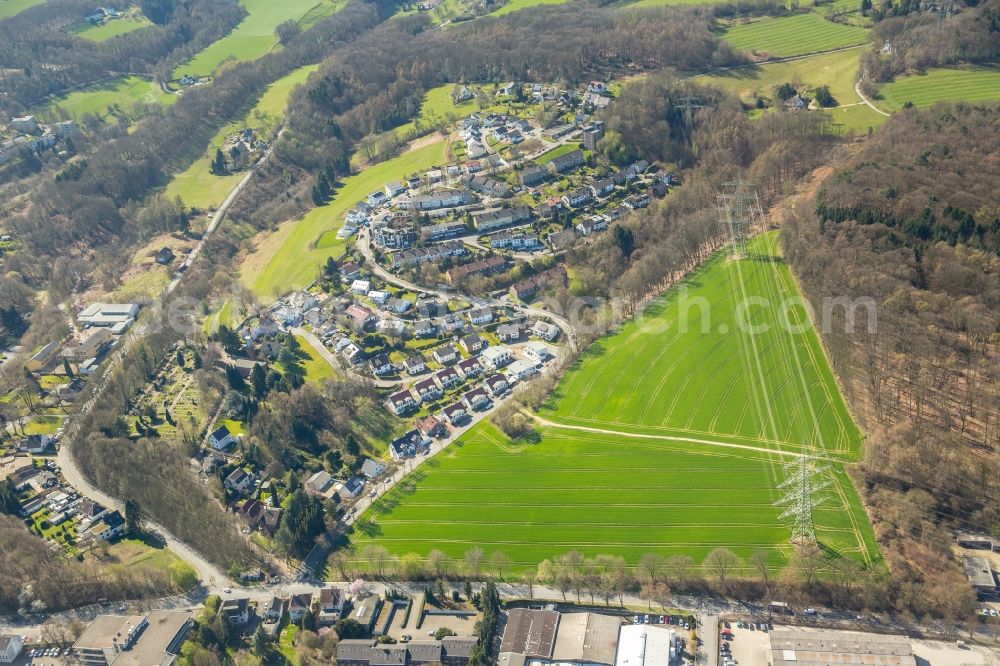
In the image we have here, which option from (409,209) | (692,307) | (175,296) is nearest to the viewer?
(692,307)

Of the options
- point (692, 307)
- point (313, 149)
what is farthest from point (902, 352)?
point (313, 149)

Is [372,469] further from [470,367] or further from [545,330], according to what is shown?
[545,330]

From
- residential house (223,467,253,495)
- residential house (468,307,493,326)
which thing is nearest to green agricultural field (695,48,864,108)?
residential house (468,307,493,326)

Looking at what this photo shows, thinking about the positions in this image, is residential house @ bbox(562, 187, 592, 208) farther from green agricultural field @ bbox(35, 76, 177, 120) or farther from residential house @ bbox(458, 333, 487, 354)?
green agricultural field @ bbox(35, 76, 177, 120)

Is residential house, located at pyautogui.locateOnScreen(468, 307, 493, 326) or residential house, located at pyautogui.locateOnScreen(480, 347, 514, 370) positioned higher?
residential house, located at pyautogui.locateOnScreen(468, 307, 493, 326)

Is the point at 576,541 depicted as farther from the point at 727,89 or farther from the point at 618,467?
the point at 727,89

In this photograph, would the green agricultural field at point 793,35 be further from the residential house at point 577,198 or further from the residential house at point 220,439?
the residential house at point 220,439
